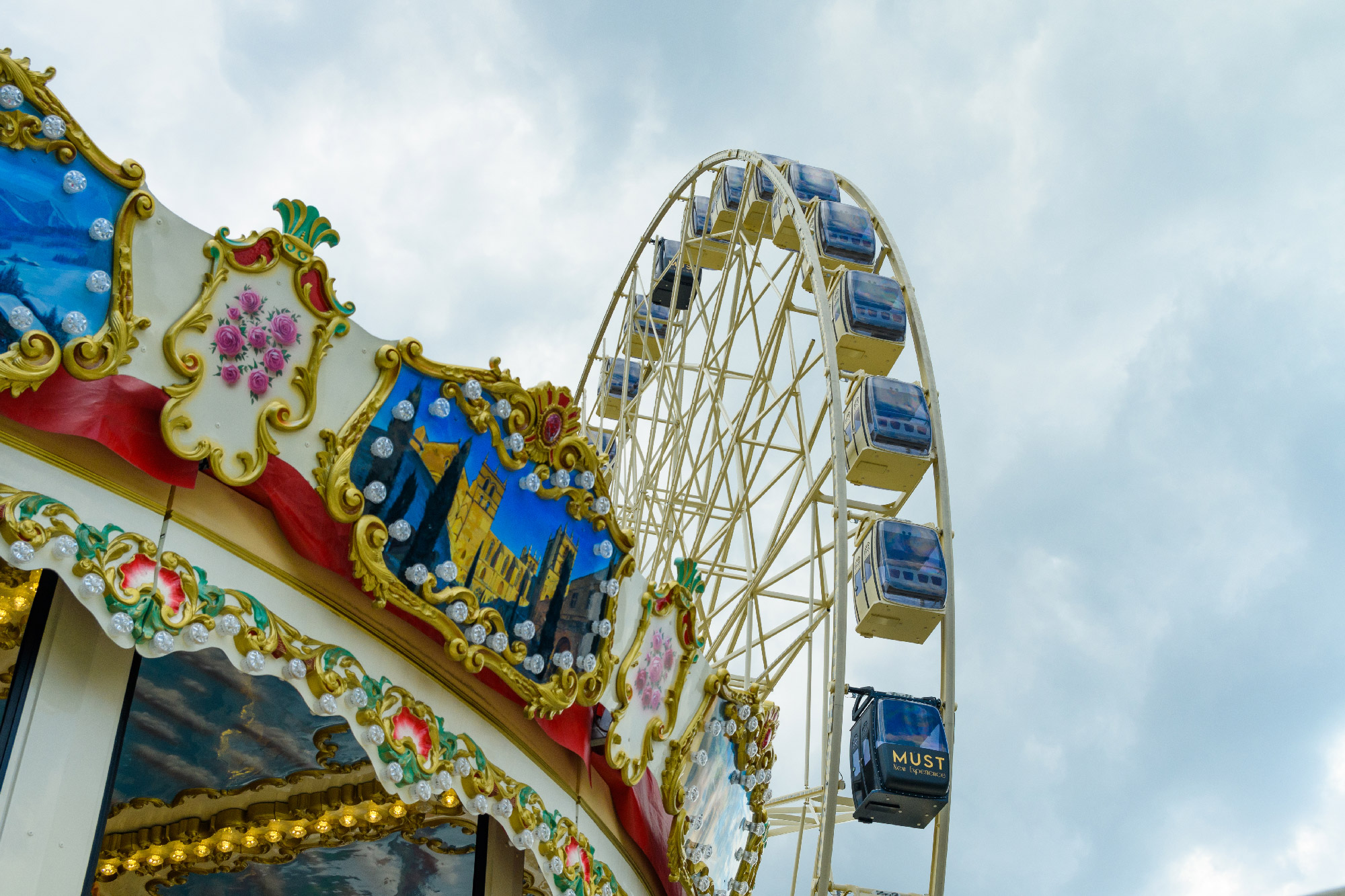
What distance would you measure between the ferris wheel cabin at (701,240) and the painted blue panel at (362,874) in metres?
11.3

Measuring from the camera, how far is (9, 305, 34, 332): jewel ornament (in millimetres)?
3980

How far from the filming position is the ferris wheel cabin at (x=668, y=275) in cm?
1966

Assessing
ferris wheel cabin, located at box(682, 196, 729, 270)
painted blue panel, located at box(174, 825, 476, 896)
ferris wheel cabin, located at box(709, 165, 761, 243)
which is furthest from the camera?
ferris wheel cabin, located at box(682, 196, 729, 270)

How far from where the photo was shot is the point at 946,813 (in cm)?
1191

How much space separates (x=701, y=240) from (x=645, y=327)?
11.3ft

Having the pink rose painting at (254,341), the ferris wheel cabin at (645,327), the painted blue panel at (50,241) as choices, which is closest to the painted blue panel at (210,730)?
the pink rose painting at (254,341)

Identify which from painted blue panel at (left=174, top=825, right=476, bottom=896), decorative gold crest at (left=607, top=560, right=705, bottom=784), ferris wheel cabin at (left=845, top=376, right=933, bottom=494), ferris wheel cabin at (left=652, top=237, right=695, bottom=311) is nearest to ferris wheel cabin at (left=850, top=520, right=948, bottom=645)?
ferris wheel cabin at (left=845, top=376, right=933, bottom=494)

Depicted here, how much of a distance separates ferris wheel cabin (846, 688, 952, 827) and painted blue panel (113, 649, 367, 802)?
5309 mm

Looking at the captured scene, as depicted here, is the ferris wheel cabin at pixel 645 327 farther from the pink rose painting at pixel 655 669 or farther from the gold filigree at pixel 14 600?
the gold filigree at pixel 14 600

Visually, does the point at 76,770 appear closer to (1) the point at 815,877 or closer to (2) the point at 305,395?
(2) the point at 305,395

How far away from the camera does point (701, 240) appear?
59.6 ft

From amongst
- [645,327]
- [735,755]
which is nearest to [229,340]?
[735,755]

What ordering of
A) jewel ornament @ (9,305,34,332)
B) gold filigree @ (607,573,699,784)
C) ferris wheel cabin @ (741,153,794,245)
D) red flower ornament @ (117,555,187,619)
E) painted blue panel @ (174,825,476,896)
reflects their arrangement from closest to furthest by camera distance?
jewel ornament @ (9,305,34,332), red flower ornament @ (117,555,187,619), gold filigree @ (607,573,699,784), painted blue panel @ (174,825,476,896), ferris wheel cabin @ (741,153,794,245)

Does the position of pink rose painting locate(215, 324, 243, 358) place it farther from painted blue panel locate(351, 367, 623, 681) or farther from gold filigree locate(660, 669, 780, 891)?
gold filigree locate(660, 669, 780, 891)
